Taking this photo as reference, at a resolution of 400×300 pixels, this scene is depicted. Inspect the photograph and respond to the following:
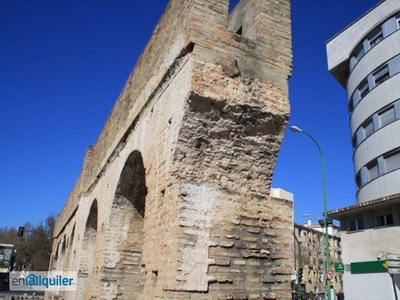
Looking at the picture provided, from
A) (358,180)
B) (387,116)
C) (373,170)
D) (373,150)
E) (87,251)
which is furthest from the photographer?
(358,180)

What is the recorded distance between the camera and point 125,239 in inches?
314

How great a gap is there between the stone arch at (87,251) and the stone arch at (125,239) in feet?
9.69

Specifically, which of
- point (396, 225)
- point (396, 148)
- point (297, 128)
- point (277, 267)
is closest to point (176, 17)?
point (277, 267)

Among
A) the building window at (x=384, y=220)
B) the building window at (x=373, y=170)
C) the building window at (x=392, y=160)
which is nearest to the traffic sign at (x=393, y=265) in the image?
the building window at (x=384, y=220)

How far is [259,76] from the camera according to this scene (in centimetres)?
464

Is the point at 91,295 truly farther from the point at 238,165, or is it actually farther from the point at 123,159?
the point at 238,165

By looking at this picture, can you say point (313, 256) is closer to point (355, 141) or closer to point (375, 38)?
point (355, 141)

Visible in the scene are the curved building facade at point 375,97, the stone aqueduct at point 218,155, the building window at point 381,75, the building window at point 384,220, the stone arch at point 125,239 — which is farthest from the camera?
the building window at point 381,75

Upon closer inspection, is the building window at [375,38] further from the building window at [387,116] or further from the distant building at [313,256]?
the distant building at [313,256]

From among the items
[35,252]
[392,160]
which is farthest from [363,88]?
[35,252]

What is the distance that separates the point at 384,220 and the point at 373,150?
4.59 meters

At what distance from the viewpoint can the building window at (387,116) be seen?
1822cm

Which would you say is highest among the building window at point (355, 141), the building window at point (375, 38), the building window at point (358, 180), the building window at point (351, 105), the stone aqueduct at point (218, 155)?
the building window at point (375, 38)

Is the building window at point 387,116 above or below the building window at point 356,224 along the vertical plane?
above
